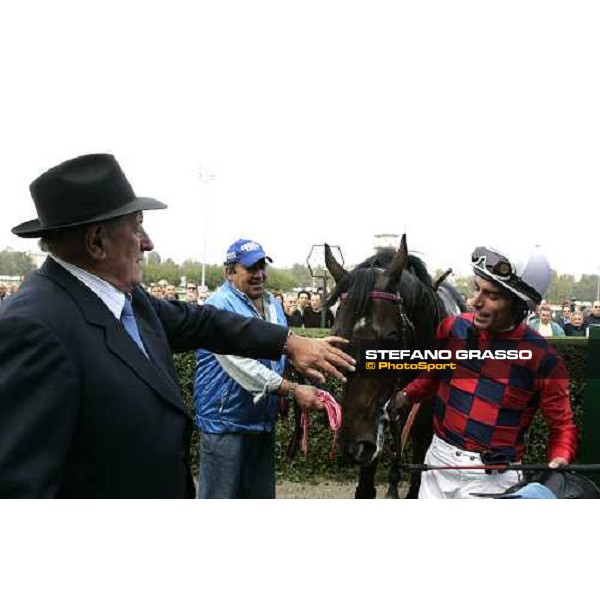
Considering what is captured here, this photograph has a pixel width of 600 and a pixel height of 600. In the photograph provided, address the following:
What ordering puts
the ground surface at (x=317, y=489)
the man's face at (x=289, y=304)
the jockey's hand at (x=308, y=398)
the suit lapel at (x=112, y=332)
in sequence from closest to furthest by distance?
1. the suit lapel at (x=112, y=332)
2. the jockey's hand at (x=308, y=398)
3. the ground surface at (x=317, y=489)
4. the man's face at (x=289, y=304)

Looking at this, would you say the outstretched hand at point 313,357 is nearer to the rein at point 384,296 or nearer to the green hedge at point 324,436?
the rein at point 384,296

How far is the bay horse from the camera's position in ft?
6.86

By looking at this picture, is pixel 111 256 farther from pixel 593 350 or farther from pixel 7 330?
pixel 593 350

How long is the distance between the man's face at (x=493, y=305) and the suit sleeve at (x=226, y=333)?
52cm

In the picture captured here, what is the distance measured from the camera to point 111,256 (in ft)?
4.16

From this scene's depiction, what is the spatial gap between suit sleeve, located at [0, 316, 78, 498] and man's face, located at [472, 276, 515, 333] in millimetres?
1071

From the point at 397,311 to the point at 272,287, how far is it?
534mm

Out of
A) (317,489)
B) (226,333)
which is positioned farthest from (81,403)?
(317,489)

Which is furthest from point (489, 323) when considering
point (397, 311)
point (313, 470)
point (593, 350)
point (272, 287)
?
point (313, 470)

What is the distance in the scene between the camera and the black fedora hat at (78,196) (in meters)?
1.21

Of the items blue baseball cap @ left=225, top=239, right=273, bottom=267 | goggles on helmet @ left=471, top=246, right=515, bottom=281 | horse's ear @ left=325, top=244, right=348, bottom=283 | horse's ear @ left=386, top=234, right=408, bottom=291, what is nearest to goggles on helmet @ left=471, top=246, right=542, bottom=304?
goggles on helmet @ left=471, top=246, right=515, bottom=281

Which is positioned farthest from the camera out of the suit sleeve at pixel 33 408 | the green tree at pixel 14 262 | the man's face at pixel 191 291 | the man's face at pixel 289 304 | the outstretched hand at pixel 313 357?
the man's face at pixel 289 304

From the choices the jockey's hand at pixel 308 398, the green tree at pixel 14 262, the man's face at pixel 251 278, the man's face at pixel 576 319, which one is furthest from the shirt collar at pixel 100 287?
the man's face at pixel 576 319

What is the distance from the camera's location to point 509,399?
1726mm
